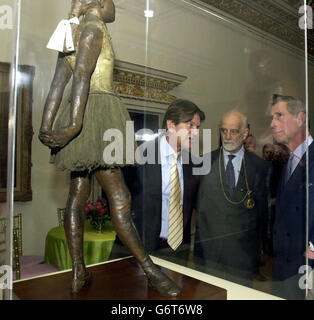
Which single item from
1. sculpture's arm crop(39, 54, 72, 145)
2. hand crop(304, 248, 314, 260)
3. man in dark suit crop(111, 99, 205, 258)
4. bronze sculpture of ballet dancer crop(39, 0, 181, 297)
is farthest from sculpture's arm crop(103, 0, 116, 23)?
hand crop(304, 248, 314, 260)

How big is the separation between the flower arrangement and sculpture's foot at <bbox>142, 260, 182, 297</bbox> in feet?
1.63

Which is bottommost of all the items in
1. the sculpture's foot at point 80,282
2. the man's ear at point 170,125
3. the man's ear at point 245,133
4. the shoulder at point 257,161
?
the sculpture's foot at point 80,282

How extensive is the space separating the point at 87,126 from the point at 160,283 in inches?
26.3

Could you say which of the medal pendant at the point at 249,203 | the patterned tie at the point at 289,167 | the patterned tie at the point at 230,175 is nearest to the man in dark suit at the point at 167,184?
the patterned tie at the point at 230,175

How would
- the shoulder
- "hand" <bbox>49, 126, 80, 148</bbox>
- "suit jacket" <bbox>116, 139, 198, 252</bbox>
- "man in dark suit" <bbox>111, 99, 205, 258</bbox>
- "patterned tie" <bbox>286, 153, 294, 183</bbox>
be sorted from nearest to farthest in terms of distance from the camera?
1. "hand" <bbox>49, 126, 80, 148</bbox>
2. "patterned tie" <bbox>286, 153, 294, 183</bbox>
3. the shoulder
4. "man in dark suit" <bbox>111, 99, 205, 258</bbox>
5. "suit jacket" <bbox>116, 139, 198, 252</bbox>

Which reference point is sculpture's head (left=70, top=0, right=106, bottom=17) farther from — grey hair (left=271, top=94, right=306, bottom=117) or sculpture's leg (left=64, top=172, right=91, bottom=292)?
grey hair (left=271, top=94, right=306, bottom=117)

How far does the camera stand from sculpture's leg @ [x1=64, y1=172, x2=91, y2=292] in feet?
4.09

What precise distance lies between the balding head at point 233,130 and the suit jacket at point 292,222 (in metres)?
0.31

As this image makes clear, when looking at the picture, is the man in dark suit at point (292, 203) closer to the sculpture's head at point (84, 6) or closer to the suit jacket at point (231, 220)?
the suit jacket at point (231, 220)

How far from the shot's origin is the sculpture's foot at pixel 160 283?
1.18 m
